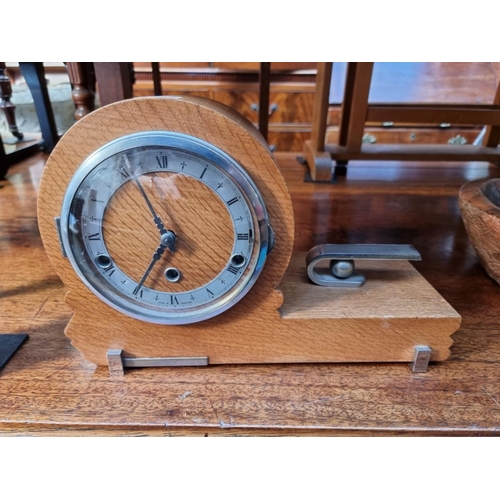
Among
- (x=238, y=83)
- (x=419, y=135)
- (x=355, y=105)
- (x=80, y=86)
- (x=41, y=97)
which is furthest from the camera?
Result: (x=419, y=135)

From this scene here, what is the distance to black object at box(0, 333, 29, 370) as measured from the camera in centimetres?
64

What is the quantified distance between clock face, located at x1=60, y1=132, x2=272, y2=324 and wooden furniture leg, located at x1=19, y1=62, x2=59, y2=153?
4.04ft

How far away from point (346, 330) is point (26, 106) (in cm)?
245

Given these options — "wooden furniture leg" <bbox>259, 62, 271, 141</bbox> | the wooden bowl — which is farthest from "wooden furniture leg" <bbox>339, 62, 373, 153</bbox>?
the wooden bowl

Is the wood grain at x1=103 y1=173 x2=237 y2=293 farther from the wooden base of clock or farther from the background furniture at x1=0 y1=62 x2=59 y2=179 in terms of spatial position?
the background furniture at x1=0 y1=62 x2=59 y2=179

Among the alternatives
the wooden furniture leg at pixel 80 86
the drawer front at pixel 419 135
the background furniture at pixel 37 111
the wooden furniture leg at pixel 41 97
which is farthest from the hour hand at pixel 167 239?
the drawer front at pixel 419 135

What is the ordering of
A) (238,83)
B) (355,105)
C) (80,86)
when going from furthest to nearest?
(238,83) < (355,105) < (80,86)

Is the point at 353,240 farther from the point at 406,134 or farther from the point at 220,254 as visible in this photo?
the point at 406,134

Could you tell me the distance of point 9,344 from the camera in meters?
0.67

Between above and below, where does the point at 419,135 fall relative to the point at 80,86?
below

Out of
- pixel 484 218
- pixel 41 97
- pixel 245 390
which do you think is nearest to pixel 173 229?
pixel 245 390

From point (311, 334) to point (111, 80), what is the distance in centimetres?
76

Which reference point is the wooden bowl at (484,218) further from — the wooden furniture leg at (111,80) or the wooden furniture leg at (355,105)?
the wooden furniture leg at (111,80)

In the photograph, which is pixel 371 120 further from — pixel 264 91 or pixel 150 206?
pixel 150 206
